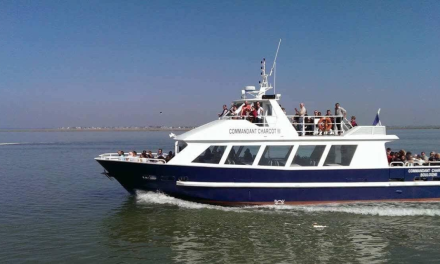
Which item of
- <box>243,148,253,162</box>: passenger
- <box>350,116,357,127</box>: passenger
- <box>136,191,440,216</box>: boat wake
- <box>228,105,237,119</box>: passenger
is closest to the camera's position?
<box>136,191,440,216</box>: boat wake

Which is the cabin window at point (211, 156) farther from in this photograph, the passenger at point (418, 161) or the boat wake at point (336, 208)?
the passenger at point (418, 161)

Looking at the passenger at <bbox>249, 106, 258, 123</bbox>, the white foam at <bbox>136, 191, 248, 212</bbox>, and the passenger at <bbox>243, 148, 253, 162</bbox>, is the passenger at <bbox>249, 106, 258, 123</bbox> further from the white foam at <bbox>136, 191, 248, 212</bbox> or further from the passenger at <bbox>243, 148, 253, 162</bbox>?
the white foam at <bbox>136, 191, 248, 212</bbox>

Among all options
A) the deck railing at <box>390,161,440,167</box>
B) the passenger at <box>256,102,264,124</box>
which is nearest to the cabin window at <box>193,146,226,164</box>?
the passenger at <box>256,102,264,124</box>

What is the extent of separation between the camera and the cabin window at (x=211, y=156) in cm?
1270

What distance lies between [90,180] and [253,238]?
13.7 metres

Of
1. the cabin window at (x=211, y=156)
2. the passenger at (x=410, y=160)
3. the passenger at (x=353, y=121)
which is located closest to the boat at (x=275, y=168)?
the cabin window at (x=211, y=156)

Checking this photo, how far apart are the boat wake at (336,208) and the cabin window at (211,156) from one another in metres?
1.56

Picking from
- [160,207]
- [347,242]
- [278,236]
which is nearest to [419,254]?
[347,242]

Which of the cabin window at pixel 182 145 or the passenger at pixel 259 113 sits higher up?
the passenger at pixel 259 113

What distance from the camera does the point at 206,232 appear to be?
10.7m

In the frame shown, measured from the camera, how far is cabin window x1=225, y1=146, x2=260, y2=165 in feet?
41.8

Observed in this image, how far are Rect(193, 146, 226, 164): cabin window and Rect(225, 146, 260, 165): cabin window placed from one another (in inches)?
12.2

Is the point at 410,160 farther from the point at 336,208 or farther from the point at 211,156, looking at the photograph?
the point at 211,156

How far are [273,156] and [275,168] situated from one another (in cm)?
91
